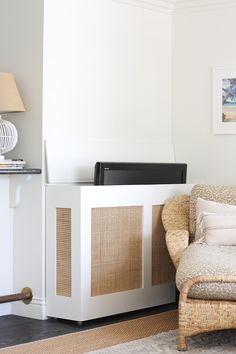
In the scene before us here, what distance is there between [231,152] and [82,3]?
4.89 feet

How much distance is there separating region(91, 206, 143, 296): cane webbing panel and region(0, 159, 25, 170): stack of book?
53 cm

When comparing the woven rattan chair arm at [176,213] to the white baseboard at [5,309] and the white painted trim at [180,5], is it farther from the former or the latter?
the white painted trim at [180,5]

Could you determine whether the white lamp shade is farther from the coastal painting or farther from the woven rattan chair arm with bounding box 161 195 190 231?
the coastal painting

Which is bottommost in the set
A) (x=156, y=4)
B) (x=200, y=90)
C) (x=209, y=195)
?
(x=209, y=195)

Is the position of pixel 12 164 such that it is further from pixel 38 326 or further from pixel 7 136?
pixel 38 326

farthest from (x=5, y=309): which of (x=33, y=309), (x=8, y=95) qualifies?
(x=8, y=95)

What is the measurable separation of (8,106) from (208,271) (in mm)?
1596

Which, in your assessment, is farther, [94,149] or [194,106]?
[194,106]

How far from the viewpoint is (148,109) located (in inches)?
203

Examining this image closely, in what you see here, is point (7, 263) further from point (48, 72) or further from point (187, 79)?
point (187, 79)

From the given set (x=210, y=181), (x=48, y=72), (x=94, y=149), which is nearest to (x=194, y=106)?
(x=210, y=181)

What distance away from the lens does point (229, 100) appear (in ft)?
16.6

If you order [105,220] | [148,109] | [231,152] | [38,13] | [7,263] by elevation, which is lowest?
[7,263]

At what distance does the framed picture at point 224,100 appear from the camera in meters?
5.05
